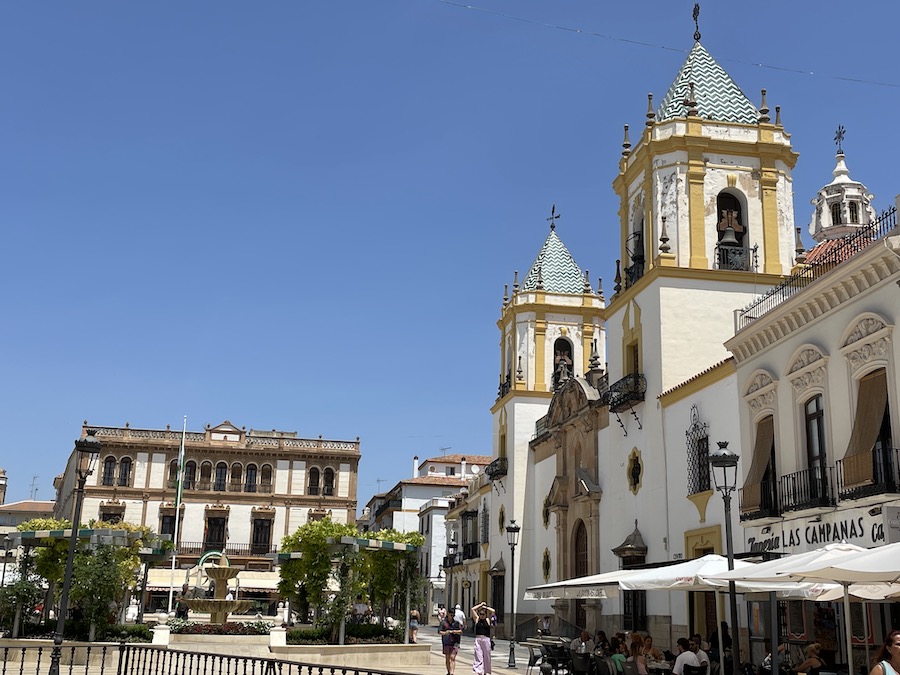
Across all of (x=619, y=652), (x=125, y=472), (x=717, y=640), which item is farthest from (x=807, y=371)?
(x=125, y=472)

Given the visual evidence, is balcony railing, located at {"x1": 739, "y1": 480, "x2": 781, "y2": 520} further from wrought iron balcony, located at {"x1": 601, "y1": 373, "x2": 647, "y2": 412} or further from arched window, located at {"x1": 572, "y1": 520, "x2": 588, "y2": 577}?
arched window, located at {"x1": 572, "y1": 520, "x2": 588, "y2": 577}

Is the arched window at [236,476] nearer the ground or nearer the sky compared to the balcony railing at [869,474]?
nearer the sky

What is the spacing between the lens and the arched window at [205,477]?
204ft

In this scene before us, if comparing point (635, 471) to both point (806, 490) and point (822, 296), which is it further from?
point (822, 296)

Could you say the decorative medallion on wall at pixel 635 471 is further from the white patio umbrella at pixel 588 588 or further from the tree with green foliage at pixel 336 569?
the white patio umbrella at pixel 588 588

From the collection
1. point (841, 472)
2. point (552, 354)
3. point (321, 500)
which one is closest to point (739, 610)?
point (841, 472)

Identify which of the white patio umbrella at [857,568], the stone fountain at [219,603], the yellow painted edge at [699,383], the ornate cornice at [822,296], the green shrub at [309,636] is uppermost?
the ornate cornice at [822,296]

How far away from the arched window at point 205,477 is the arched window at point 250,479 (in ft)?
7.49

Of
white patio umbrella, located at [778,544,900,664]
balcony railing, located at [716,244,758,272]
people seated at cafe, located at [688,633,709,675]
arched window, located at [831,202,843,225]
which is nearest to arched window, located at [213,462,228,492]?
arched window, located at [831,202,843,225]

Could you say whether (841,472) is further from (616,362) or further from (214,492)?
(214,492)

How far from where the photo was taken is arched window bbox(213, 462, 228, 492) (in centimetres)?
6222

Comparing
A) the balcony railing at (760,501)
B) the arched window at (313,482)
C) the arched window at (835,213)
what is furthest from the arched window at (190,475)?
the balcony railing at (760,501)

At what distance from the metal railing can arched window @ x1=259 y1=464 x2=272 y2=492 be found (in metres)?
44.7

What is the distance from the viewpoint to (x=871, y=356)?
17.1m
